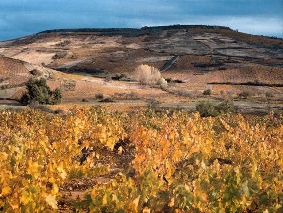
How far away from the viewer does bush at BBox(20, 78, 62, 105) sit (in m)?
50.8

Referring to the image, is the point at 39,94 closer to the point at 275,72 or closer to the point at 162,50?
the point at 275,72

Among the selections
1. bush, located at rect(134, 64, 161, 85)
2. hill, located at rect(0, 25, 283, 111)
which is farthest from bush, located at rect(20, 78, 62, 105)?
bush, located at rect(134, 64, 161, 85)

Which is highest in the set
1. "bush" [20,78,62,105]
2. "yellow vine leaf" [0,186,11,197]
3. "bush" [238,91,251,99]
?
"yellow vine leaf" [0,186,11,197]

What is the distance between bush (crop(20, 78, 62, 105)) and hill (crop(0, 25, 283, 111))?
141 inches

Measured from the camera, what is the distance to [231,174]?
8078 mm

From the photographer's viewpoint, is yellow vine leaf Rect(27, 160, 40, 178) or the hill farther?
the hill

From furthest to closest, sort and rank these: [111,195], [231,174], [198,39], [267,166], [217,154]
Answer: [198,39] < [217,154] < [267,166] < [231,174] < [111,195]

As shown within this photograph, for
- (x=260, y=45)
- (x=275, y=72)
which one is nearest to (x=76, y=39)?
(x=260, y=45)

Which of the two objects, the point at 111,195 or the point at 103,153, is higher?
the point at 111,195

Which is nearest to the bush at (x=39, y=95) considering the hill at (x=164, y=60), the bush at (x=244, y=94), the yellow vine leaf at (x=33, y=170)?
the hill at (x=164, y=60)

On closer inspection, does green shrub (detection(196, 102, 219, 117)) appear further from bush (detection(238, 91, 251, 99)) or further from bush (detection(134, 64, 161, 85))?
bush (detection(134, 64, 161, 85))

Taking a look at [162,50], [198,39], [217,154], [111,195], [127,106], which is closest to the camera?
[111,195]

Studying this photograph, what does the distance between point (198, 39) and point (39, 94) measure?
115281 millimetres

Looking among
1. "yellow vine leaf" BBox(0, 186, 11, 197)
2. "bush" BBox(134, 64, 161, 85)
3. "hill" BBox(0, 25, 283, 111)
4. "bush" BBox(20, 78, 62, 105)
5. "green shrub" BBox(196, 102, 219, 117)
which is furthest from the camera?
"bush" BBox(134, 64, 161, 85)
